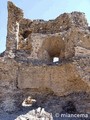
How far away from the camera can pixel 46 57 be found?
19312 millimetres

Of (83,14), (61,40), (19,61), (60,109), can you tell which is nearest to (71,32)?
(61,40)

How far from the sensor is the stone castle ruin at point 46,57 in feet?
53.1

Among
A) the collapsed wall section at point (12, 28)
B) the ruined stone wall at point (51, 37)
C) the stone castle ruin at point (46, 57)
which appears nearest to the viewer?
the stone castle ruin at point (46, 57)

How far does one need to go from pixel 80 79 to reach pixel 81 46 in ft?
9.98

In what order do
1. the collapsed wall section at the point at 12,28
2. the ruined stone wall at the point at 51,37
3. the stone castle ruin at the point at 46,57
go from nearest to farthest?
the stone castle ruin at the point at 46,57, the ruined stone wall at the point at 51,37, the collapsed wall section at the point at 12,28

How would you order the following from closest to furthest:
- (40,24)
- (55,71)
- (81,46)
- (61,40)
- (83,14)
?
(55,71), (81,46), (61,40), (83,14), (40,24)

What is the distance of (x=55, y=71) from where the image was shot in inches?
658

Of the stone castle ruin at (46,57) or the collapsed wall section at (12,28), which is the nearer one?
the stone castle ruin at (46,57)

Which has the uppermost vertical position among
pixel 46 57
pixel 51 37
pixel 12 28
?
pixel 12 28

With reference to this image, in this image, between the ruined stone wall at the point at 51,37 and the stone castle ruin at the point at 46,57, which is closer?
the stone castle ruin at the point at 46,57

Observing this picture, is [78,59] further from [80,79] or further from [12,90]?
[12,90]

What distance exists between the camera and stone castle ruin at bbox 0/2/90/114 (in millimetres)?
16172

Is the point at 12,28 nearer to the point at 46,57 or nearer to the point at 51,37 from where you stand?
the point at 51,37

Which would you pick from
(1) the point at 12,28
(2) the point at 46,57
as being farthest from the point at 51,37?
(1) the point at 12,28
